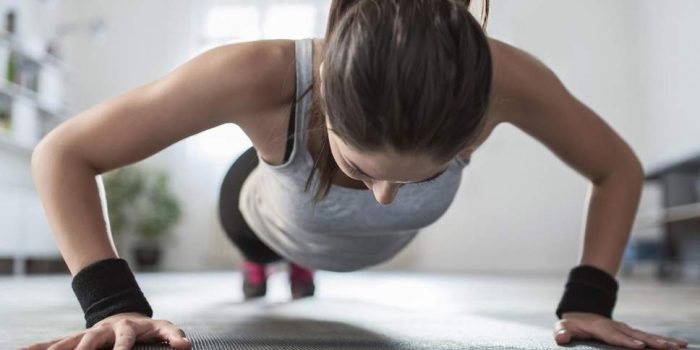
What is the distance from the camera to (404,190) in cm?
107

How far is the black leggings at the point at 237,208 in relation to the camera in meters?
1.55

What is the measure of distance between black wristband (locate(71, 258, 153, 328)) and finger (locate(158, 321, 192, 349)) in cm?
6

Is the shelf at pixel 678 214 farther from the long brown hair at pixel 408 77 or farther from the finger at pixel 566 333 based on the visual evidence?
the long brown hair at pixel 408 77

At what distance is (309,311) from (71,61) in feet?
19.7

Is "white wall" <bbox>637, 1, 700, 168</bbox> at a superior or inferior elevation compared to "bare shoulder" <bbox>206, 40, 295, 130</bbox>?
superior

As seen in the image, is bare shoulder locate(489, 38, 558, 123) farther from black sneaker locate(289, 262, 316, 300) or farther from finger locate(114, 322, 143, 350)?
black sneaker locate(289, 262, 316, 300)

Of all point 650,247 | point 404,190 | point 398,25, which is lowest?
→ point 650,247

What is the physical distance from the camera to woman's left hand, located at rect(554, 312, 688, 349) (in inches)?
33.5

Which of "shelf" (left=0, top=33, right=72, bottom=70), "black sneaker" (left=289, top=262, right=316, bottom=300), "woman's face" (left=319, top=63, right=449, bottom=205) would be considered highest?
"shelf" (left=0, top=33, right=72, bottom=70)

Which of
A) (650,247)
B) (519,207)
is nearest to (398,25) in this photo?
(650,247)

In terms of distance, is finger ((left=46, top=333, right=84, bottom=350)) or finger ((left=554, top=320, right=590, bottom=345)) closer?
finger ((left=46, top=333, right=84, bottom=350))

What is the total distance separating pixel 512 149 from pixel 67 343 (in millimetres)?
6113

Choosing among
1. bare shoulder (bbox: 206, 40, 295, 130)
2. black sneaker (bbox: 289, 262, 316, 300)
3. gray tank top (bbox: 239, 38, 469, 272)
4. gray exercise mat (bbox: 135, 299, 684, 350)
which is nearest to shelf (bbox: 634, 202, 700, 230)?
black sneaker (bbox: 289, 262, 316, 300)

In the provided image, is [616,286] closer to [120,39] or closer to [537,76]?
[537,76]
